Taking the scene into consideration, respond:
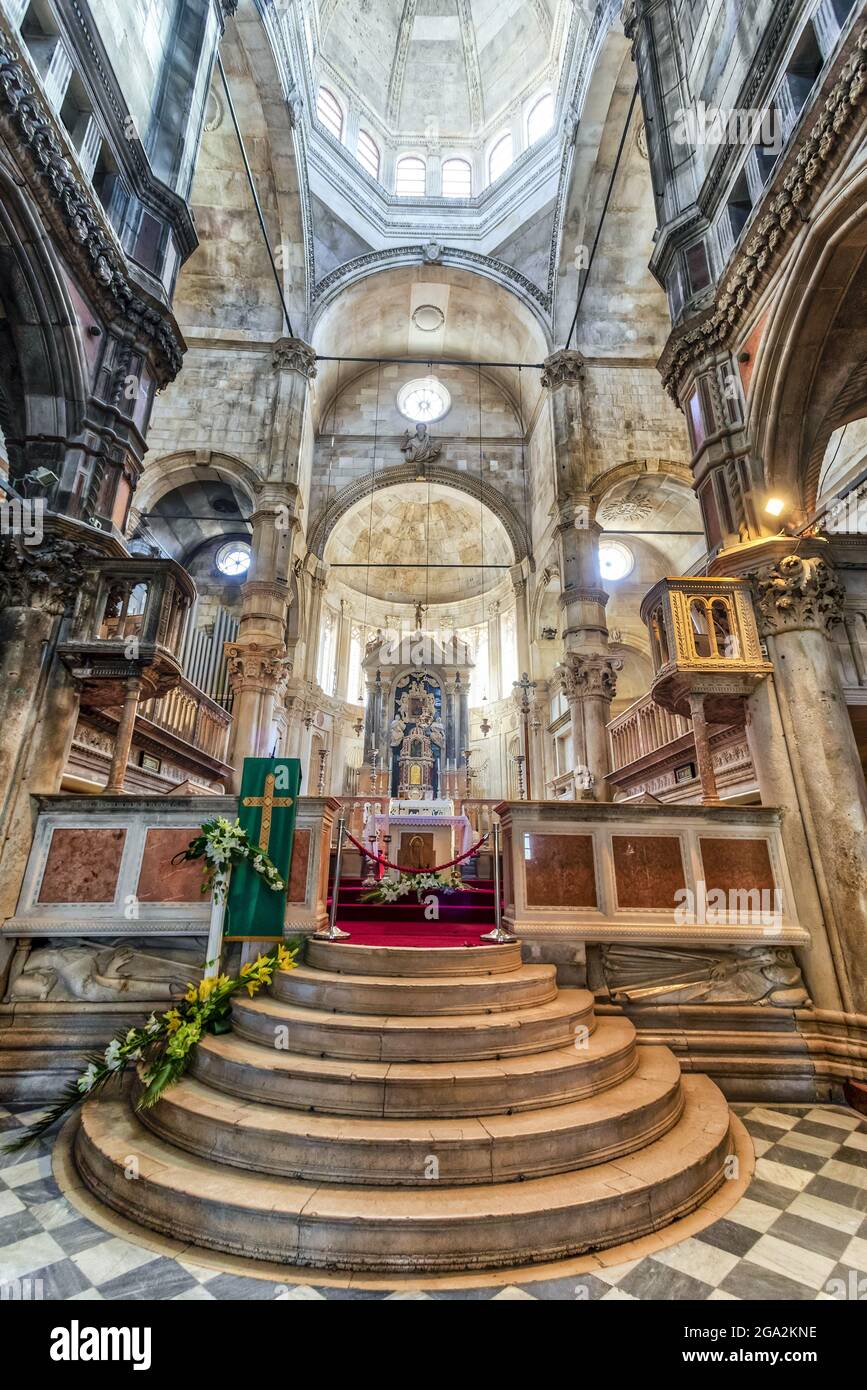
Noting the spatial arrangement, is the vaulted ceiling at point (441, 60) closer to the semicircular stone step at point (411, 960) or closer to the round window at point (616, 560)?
the round window at point (616, 560)

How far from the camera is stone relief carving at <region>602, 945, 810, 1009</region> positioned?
5062 millimetres

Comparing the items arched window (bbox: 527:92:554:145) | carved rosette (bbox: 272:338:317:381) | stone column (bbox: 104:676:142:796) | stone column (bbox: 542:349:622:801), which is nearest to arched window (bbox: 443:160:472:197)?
arched window (bbox: 527:92:554:145)

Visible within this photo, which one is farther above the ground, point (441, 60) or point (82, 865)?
point (441, 60)

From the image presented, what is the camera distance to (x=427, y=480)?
19062 mm

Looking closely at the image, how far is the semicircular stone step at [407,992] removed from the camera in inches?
157

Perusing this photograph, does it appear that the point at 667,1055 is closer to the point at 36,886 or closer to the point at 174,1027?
the point at 174,1027

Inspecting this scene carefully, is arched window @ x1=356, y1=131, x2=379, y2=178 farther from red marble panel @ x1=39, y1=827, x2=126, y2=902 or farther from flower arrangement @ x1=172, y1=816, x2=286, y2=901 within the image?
flower arrangement @ x1=172, y1=816, x2=286, y2=901

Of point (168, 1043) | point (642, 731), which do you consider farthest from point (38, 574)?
point (642, 731)

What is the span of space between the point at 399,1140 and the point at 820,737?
503 cm

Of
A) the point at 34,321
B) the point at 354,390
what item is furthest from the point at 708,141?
the point at 354,390

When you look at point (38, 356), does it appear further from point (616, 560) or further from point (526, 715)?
point (616, 560)

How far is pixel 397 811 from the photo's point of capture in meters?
12.4

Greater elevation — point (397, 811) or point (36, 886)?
point (397, 811)
